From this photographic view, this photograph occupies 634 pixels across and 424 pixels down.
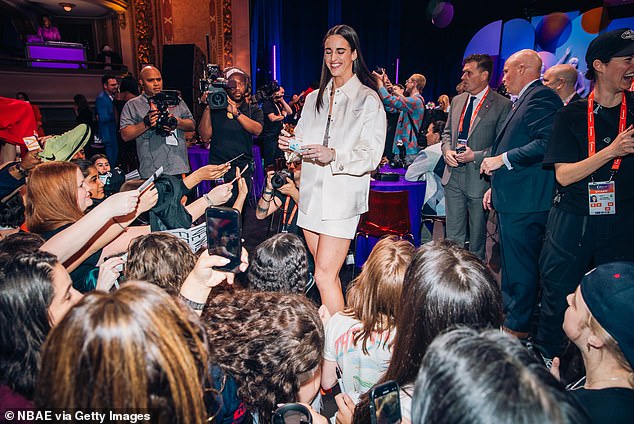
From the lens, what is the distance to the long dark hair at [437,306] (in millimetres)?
1172

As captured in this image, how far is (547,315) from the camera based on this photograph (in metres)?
2.55

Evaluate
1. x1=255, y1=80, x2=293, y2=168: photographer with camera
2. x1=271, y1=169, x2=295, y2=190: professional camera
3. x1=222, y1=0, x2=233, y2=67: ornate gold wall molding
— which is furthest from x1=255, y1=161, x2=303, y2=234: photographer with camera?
x1=222, y1=0, x2=233, y2=67: ornate gold wall molding

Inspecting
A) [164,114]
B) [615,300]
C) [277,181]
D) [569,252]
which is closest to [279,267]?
[277,181]

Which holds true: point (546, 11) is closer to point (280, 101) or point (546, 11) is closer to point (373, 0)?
point (373, 0)

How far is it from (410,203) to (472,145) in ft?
2.85

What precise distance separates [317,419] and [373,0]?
34.7 feet

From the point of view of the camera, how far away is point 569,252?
7.79 feet

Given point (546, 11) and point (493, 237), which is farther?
point (546, 11)

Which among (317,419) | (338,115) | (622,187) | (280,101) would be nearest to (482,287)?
(317,419)

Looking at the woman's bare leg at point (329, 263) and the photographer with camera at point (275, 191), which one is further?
the photographer with camera at point (275, 191)

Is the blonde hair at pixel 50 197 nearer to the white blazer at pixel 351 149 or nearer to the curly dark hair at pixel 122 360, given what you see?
the white blazer at pixel 351 149

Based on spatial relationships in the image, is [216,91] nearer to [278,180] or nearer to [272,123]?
[278,180]

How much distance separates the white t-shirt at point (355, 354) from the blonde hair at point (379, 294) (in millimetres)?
32

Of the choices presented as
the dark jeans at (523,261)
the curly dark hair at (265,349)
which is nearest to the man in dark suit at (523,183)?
the dark jeans at (523,261)
